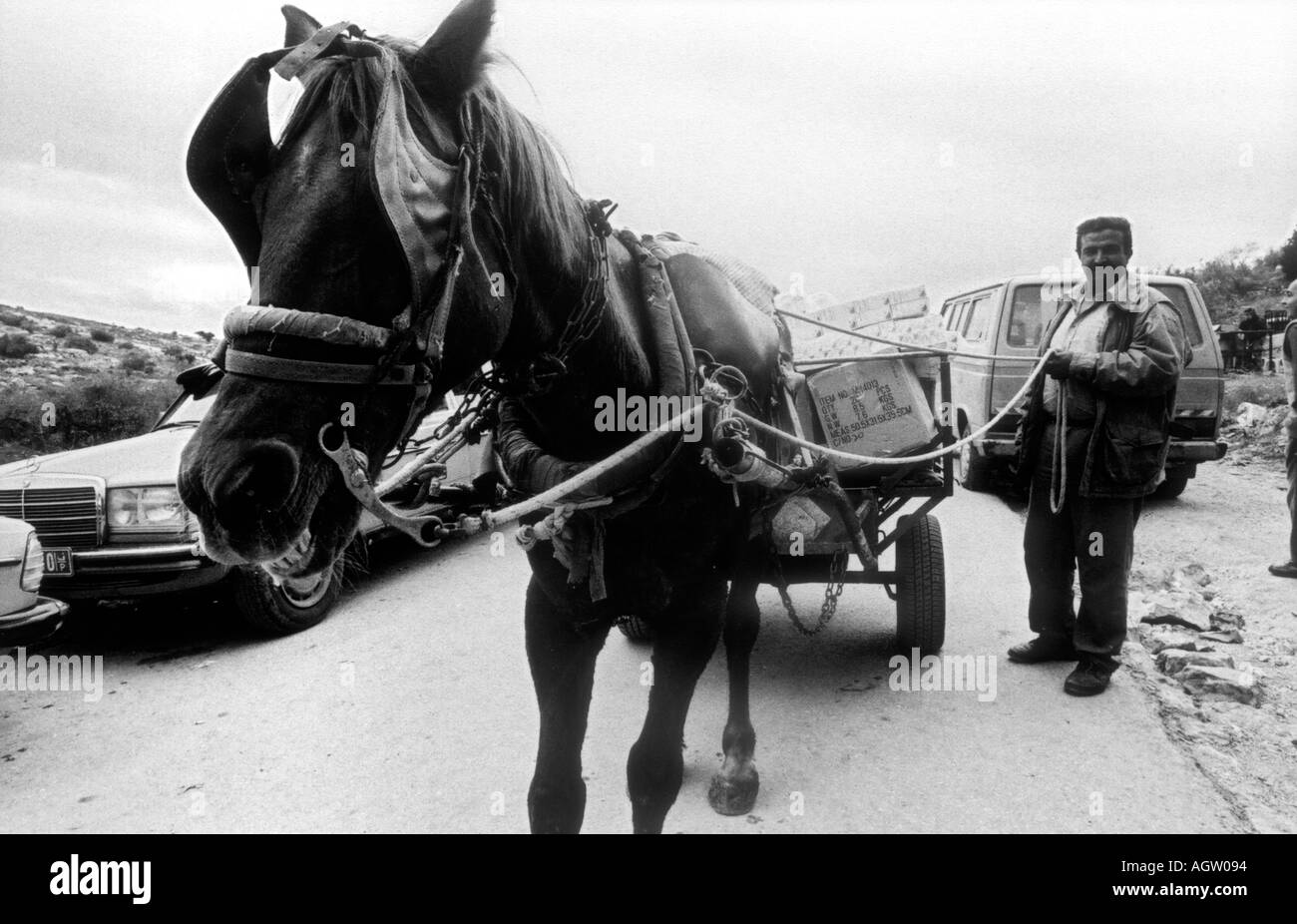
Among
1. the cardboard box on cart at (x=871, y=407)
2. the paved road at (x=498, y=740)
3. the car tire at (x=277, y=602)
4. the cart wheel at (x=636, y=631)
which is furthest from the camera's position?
the car tire at (x=277, y=602)

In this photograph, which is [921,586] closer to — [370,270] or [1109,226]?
[1109,226]

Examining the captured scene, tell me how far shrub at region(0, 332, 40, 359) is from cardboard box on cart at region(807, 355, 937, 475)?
9.68m

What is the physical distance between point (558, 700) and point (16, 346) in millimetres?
10206

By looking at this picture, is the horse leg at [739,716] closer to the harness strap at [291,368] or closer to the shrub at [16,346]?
the harness strap at [291,368]

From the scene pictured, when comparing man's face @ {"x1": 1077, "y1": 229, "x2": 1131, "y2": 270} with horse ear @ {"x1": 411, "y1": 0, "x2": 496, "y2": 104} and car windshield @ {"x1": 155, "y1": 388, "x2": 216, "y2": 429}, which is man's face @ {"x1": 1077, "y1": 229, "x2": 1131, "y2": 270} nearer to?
horse ear @ {"x1": 411, "y1": 0, "x2": 496, "y2": 104}

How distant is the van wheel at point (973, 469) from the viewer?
875cm

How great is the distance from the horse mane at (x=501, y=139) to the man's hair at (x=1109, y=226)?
10.8 ft

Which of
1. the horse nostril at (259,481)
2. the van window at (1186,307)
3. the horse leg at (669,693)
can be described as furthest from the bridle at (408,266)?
the van window at (1186,307)

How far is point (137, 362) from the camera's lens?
11.9m

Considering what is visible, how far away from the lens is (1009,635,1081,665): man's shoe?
4422 millimetres

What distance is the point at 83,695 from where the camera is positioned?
174 inches

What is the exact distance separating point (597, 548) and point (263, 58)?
119 centimetres

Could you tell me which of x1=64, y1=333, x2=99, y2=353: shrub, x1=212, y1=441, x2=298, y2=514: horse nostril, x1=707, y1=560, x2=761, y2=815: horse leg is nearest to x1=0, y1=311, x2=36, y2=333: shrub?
x1=64, y1=333, x2=99, y2=353: shrub

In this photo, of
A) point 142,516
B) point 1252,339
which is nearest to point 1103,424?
point 142,516
